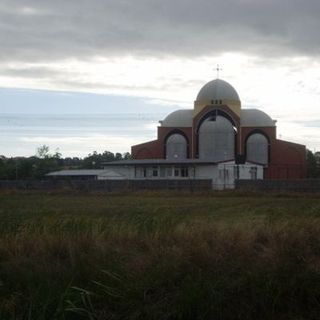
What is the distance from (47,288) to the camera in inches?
493

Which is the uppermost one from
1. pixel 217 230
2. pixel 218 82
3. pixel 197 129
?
pixel 218 82

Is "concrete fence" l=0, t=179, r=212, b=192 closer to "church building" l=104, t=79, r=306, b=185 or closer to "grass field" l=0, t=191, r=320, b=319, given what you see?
"church building" l=104, t=79, r=306, b=185

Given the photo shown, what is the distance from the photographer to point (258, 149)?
365 ft

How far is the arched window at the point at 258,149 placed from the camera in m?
111

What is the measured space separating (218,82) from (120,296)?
10987cm

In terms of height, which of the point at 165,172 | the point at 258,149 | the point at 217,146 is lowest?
the point at 165,172

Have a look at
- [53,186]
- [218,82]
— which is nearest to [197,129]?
[218,82]

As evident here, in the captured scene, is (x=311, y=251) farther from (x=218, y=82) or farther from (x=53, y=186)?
(x=218, y=82)

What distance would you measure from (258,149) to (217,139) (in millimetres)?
7071

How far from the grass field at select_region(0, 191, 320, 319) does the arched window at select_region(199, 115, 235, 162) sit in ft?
304

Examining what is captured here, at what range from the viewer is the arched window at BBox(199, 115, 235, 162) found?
109m

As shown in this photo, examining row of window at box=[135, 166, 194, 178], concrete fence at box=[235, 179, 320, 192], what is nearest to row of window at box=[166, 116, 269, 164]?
row of window at box=[135, 166, 194, 178]

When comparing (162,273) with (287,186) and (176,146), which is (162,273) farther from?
(176,146)

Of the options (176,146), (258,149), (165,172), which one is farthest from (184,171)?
(258,149)
